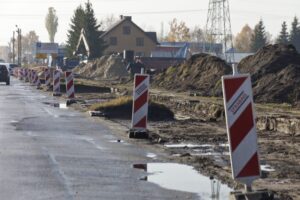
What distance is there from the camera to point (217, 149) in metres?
15.4

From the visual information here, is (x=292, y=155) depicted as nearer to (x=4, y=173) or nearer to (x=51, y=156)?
(x=51, y=156)

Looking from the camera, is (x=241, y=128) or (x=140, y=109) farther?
(x=140, y=109)

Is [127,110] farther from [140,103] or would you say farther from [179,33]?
[179,33]

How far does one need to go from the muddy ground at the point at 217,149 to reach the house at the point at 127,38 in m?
103

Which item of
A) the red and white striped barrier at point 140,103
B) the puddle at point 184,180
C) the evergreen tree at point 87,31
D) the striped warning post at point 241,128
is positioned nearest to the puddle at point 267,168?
the puddle at point 184,180

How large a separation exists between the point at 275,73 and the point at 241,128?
25854 millimetres

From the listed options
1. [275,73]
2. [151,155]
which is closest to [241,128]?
[151,155]

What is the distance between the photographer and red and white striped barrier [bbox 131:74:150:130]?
1752cm

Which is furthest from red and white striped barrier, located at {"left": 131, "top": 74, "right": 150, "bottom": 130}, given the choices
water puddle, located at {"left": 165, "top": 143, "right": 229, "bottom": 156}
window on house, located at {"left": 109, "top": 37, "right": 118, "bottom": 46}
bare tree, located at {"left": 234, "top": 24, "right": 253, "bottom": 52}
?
bare tree, located at {"left": 234, "top": 24, "right": 253, "bottom": 52}

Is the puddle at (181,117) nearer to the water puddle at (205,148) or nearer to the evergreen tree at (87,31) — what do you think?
the water puddle at (205,148)

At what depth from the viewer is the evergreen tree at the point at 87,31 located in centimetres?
9662

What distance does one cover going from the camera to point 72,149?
49.3 feet

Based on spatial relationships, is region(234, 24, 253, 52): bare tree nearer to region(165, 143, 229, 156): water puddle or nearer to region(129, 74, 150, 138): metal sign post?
region(129, 74, 150, 138): metal sign post

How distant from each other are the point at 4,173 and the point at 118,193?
8.25 feet
